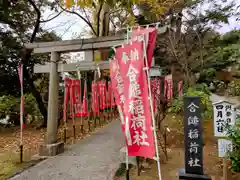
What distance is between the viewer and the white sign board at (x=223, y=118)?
411 cm

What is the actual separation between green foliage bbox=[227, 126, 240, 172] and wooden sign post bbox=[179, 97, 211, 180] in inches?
47.7

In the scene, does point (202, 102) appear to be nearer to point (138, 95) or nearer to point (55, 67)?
point (55, 67)

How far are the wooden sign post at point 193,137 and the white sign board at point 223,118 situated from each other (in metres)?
0.99

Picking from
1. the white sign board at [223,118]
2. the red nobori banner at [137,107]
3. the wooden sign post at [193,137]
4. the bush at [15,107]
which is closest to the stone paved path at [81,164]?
the red nobori banner at [137,107]

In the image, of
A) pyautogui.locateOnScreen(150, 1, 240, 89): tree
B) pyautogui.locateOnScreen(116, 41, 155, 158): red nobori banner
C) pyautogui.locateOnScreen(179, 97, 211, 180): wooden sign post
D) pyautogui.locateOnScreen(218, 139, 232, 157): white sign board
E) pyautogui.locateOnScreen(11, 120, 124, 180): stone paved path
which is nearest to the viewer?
pyautogui.locateOnScreen(116, 41, 155, 158): red nobori banner

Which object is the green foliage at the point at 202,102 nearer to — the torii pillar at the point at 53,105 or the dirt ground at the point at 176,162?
the dirt ground at the point at 176,162

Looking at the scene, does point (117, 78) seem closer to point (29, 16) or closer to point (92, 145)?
point (92, 145)

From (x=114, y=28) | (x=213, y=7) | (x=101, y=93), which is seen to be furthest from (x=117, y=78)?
(x=114, y=28)

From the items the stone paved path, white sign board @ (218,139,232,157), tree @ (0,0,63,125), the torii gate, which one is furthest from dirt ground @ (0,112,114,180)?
white sign board @ (218,139,232,157)

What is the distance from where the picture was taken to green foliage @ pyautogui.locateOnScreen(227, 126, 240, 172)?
4.09 meters

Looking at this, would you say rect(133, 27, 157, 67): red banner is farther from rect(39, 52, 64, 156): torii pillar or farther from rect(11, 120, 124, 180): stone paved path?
rect(39, 52, 64, 156): torii pillar

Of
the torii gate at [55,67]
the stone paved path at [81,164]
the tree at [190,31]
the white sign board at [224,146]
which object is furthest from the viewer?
the tree at [190,31]

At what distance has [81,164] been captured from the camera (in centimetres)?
528

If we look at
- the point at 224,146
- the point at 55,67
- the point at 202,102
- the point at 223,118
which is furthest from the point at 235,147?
the point at 202,102
